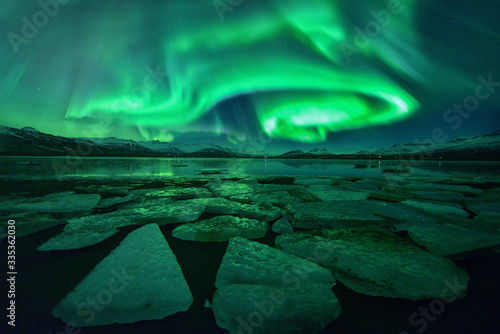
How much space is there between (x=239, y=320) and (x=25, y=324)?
1.98 m

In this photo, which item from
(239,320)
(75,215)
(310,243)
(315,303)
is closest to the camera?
(239,320)

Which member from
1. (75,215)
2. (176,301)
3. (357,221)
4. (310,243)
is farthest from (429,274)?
(75,215)

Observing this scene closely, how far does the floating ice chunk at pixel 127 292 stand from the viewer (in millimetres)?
2033

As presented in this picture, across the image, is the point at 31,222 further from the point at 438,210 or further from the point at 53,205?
the point at 438,210

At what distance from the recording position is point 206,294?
2.38m

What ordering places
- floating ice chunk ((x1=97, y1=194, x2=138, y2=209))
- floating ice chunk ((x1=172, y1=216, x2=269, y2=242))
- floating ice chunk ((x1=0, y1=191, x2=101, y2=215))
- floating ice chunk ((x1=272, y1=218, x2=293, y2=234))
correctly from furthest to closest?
floating ice chunk ((x1=97, y1=194, x2=138, y2=209))
floating ice chunk ((x1=0, y1=191, x2=101, y2=215))
floating ice chunk ((x1=272, y1=218, x2=293, y2=234))
floating ice chunk ((x1=172, y1=216, x2=269, y2=242))

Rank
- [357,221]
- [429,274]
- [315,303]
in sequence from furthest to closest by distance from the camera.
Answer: [357,221] → [429,274] → [315,303]

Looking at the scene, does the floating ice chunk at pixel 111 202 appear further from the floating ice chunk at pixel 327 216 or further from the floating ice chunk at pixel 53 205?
the floating ice chunk at pixel 327 216

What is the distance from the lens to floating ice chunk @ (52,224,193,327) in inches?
80.0

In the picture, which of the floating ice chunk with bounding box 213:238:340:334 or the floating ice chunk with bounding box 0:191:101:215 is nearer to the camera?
the floating ice chunk with bounding box 213:238:340:334

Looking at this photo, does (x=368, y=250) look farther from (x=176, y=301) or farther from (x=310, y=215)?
(x=176, y=301)

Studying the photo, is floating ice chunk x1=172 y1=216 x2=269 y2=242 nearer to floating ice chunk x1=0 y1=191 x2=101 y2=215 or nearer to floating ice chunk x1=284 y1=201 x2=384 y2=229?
floating ice chunk x1=284 y1=201 x2=384 y2=229

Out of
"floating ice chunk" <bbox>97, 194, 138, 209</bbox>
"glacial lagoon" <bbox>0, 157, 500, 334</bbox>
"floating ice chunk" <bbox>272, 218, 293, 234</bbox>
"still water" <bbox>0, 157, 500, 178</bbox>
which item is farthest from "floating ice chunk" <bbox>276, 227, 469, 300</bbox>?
"still water" <bbox>0, 157, 500, 178</bbox>

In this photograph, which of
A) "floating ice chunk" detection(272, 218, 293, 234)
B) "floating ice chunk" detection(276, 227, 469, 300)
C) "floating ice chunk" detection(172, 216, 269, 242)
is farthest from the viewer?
"floating ice chunk" detection(272, 218, 293, 234)
